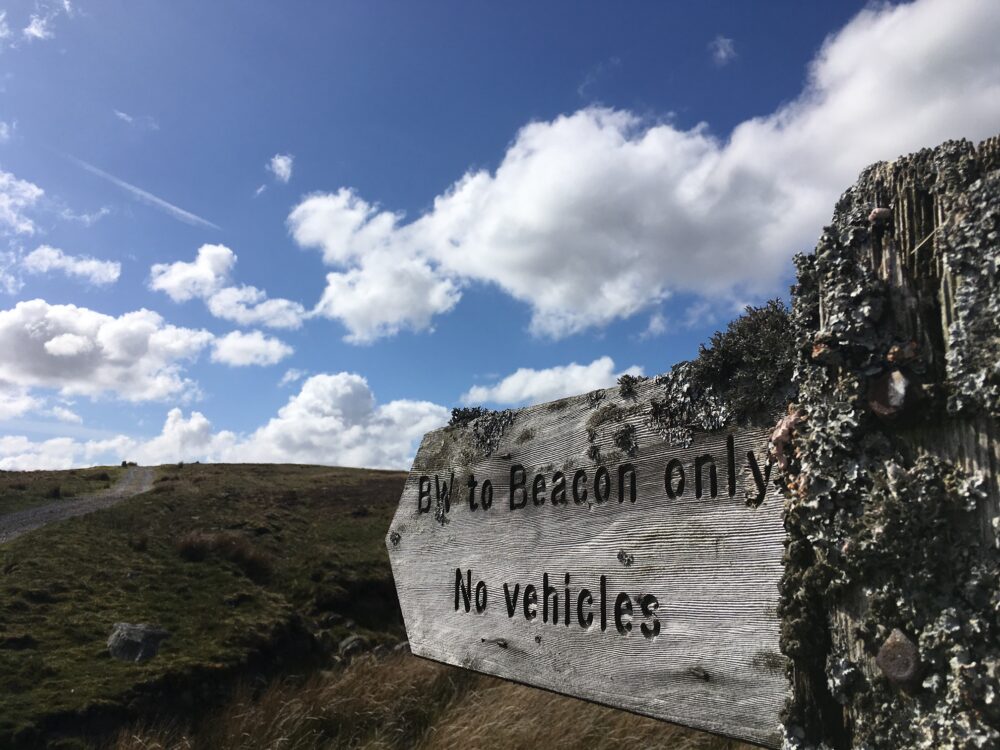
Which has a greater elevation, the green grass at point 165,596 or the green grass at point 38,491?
the green grass at point 38,491

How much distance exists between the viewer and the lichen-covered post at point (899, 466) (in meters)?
1.54

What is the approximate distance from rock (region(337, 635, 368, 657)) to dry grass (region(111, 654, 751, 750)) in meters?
2.40

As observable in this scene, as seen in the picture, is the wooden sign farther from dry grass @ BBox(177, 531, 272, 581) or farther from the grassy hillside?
dry grass @ BBox(177, 531, 272, 581)

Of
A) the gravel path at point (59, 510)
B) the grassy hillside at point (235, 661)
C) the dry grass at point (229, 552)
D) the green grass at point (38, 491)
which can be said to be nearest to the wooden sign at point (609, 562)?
the grassy hillside at point (235, 661)

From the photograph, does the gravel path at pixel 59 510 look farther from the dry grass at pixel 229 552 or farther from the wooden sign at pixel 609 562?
the wooden sign at pixel 609 562

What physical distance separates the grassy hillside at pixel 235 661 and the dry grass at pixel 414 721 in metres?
0.02

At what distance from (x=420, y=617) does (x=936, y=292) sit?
2896 mm

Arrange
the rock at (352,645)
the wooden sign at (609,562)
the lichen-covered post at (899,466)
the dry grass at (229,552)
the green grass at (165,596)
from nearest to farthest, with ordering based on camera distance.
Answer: the lichen-covered post at (899,466) → the wooden sign at (609,562) → the green grass at (165,596) → the rock at (352,645) → the dry grass at (229,552)

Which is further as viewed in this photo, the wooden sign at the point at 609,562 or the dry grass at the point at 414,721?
the dry grass at the point at 414,721

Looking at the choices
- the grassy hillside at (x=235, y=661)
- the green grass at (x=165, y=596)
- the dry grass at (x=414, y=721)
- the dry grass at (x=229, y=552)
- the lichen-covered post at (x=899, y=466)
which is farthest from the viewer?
the dry grass at (x=229, y=552)

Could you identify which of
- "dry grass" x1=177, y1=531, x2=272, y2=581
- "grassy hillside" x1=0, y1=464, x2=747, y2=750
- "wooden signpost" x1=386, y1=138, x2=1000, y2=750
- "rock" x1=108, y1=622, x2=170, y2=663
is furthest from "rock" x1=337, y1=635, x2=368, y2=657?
"wooden signpost" x1=386, y1=138, x2=1000, y2=750

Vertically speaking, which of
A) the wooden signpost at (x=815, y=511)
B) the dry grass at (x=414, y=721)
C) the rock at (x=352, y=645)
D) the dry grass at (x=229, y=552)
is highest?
the wooden signpost at (x=815, y=511)

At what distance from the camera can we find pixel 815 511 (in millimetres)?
1819

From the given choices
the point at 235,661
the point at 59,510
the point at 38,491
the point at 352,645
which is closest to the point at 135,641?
the point at 235,661
